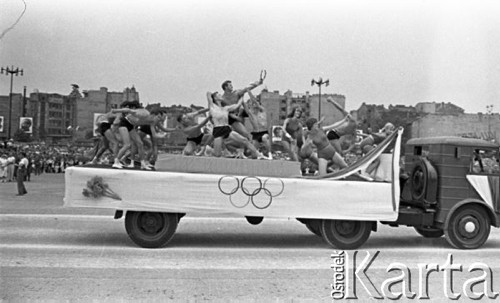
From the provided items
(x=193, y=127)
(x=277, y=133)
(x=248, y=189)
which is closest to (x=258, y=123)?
(x=277, y=133)

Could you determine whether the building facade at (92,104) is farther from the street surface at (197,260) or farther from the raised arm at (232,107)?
the street surface at (197,260)

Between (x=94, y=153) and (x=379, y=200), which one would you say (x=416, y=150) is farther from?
(x=94, y=153)

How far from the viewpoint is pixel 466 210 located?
33.2 feet

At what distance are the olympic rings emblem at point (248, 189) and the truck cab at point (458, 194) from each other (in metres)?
2.42

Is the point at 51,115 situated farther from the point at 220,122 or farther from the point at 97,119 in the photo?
the point at 220,122

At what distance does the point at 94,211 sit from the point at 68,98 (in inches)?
163

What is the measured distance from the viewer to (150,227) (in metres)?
9.49

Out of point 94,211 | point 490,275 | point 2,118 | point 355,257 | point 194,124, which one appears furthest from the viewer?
point 94,211

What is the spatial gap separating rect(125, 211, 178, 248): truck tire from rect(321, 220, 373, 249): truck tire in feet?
8.35

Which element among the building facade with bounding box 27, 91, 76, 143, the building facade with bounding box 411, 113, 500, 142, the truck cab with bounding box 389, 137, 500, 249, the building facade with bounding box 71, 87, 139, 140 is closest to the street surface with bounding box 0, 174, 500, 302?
the truck cab with bounding box 389, 137, 500, 249

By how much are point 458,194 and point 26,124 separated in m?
10.8

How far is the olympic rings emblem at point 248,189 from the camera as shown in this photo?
9.35m

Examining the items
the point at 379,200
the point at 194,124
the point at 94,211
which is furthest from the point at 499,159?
the point at 94,211

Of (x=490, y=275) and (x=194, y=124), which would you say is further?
(x=194, y=124)
